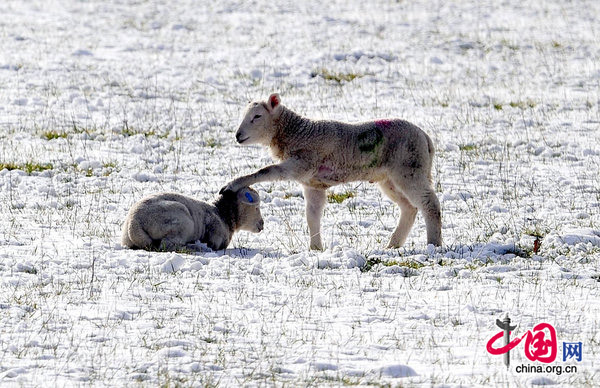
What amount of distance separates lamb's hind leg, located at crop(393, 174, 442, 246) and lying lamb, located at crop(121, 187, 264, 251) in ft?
5.61

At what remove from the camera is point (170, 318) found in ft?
24.6

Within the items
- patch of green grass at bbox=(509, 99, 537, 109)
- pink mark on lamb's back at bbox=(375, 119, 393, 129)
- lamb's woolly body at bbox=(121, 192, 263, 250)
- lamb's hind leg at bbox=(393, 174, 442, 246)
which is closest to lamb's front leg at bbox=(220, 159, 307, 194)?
lamb's woolly body at bbox=(121, 192, 263, 250)

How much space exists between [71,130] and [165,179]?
349 centimetres

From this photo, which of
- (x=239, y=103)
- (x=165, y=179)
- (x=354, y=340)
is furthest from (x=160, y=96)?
(x=354, y=340)

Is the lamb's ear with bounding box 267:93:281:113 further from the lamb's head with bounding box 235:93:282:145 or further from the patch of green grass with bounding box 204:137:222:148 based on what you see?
the patch of green grass with bounding box 204:137:222:148

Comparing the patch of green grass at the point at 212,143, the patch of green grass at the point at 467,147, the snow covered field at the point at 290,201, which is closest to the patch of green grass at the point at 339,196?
the snow covered field at the point at 290,201

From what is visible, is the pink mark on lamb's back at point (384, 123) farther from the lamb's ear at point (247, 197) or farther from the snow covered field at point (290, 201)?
the lamb's ear at point (247, 197)

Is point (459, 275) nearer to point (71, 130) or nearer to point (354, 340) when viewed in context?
point (354, 340)

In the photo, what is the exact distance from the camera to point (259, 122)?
36.1 feet

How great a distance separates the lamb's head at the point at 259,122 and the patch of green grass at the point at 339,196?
86.4 inches

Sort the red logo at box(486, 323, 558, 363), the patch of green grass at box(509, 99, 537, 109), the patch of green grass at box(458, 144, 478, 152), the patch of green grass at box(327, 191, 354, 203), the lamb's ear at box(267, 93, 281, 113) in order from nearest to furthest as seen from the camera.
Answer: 1. the red logo at box(486, 323, 558, 363)
2. the lamb's ear at box(267, 93, 281, 113)
3. the patch of green grass at box(327, 191, 354, 203)
4. the patch of green grass at box(458, 144, 478, 152)
5. the patch of green grass at box(509, 99, 537, 109)

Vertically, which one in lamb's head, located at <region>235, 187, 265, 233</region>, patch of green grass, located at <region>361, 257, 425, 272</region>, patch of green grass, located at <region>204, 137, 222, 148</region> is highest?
patch of green grass, located at <region>204, 137, 222, 148</region>

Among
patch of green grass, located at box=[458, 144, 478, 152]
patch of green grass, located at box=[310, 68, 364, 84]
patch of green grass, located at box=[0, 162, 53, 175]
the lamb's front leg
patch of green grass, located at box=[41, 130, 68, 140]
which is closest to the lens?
the lamb's front leg

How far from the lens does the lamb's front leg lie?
34.5 ft
